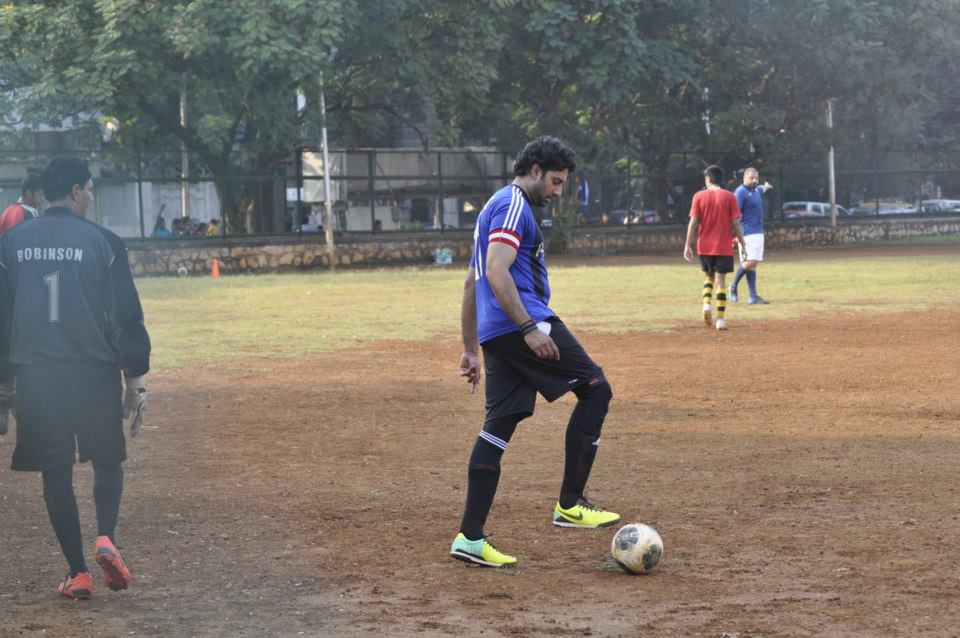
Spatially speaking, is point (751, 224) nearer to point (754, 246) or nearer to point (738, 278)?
point (754, 246)

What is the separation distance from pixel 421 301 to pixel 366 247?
43.8 feet

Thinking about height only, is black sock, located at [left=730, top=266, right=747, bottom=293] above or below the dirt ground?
above

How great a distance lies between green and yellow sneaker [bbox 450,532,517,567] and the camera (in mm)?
6043

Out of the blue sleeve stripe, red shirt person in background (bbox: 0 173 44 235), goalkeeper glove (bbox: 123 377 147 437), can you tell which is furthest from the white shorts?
goalkeeper glove (bbox: 123 377 147 437)

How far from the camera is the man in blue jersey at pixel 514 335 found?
6.14 metres

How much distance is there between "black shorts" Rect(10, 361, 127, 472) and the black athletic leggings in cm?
5

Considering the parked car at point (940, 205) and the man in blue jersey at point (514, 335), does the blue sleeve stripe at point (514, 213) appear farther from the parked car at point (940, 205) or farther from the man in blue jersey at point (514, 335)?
the parked car at point (940, 205)

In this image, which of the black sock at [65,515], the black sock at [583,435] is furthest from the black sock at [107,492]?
the black sock at [583,435]

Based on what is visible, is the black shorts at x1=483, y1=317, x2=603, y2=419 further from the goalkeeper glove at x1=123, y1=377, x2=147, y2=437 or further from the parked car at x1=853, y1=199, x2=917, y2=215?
the parked car at x1=853, y1=199, x2=917, y2=215

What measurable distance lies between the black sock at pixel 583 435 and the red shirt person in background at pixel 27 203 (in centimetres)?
625

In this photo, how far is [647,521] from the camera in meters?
6.99

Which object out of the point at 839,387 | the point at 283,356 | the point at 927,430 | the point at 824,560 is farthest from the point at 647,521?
the point at 283,356

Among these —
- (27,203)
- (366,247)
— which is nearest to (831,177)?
(366,247)

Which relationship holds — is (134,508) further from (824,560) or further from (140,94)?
(140,94)
